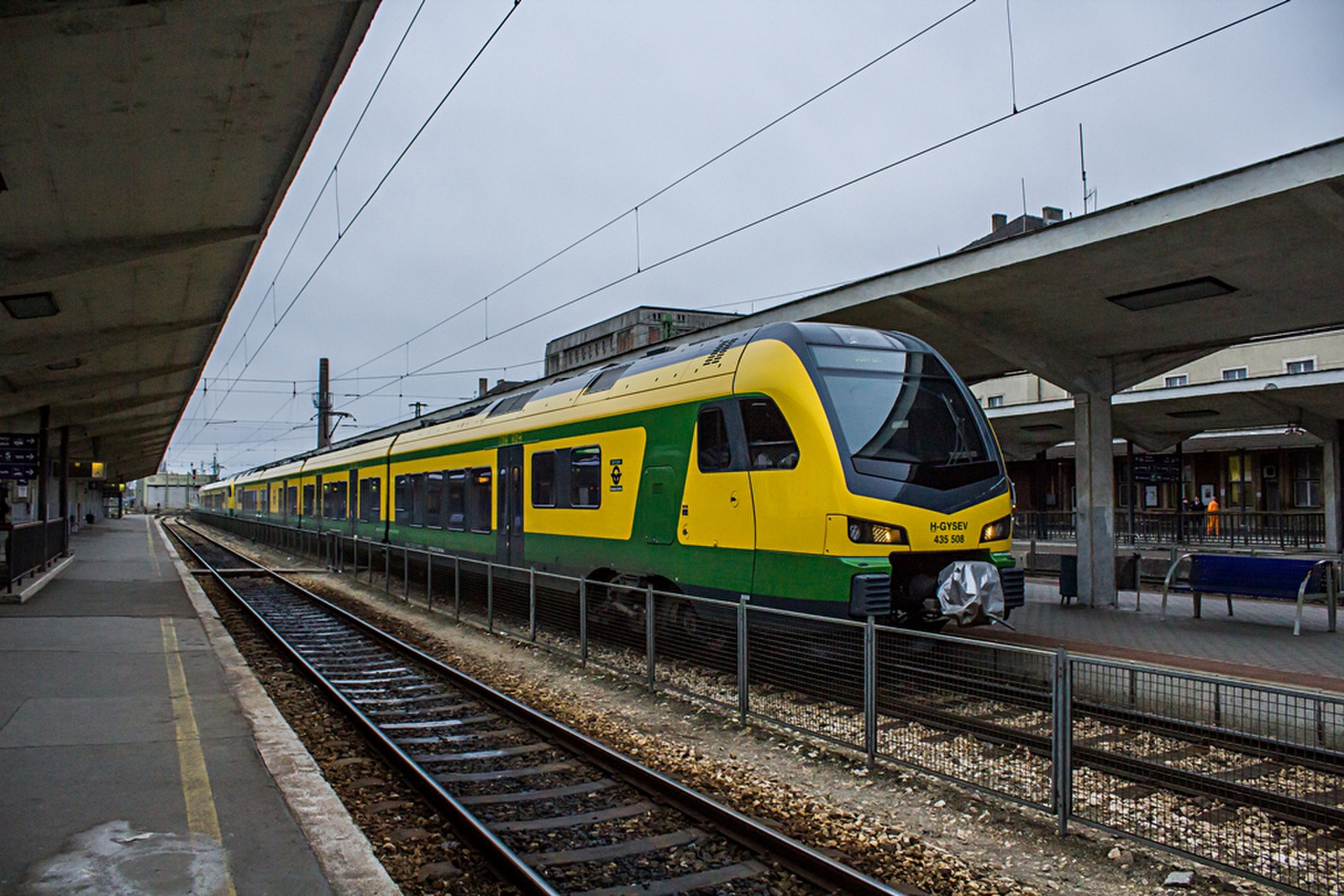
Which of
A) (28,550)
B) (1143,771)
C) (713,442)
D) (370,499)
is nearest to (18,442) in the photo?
(28,550)

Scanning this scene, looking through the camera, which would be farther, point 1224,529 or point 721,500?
point 1224,529

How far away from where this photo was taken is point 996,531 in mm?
9008

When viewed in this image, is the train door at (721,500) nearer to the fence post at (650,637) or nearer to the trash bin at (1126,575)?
the fence post at (650,637)

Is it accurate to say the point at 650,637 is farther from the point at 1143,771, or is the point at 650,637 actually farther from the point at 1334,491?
the point at 1334,491

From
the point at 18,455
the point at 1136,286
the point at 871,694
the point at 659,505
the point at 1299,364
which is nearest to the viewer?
the point at 871,694

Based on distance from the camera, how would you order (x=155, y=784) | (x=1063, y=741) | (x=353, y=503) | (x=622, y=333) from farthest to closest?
(x=622, y=333), (x=353, y=503), (x=155, y=784), (x=1063, y=741)

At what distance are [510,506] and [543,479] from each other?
1243 mm

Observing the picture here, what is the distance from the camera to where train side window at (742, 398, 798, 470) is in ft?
28.0

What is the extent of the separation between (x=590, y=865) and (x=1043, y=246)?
8.29 m

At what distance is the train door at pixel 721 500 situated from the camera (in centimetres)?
895

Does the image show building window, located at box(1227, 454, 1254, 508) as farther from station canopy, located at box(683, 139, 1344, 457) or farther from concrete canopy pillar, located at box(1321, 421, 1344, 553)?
station canopy, located at box(683, 139, 1344, 457)

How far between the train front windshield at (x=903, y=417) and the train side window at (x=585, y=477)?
3.75 meters

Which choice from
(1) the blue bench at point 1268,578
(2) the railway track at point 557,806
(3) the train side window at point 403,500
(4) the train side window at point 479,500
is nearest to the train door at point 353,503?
(3) the train side window at point 403,500

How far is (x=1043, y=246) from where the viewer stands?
10438 millimetres
